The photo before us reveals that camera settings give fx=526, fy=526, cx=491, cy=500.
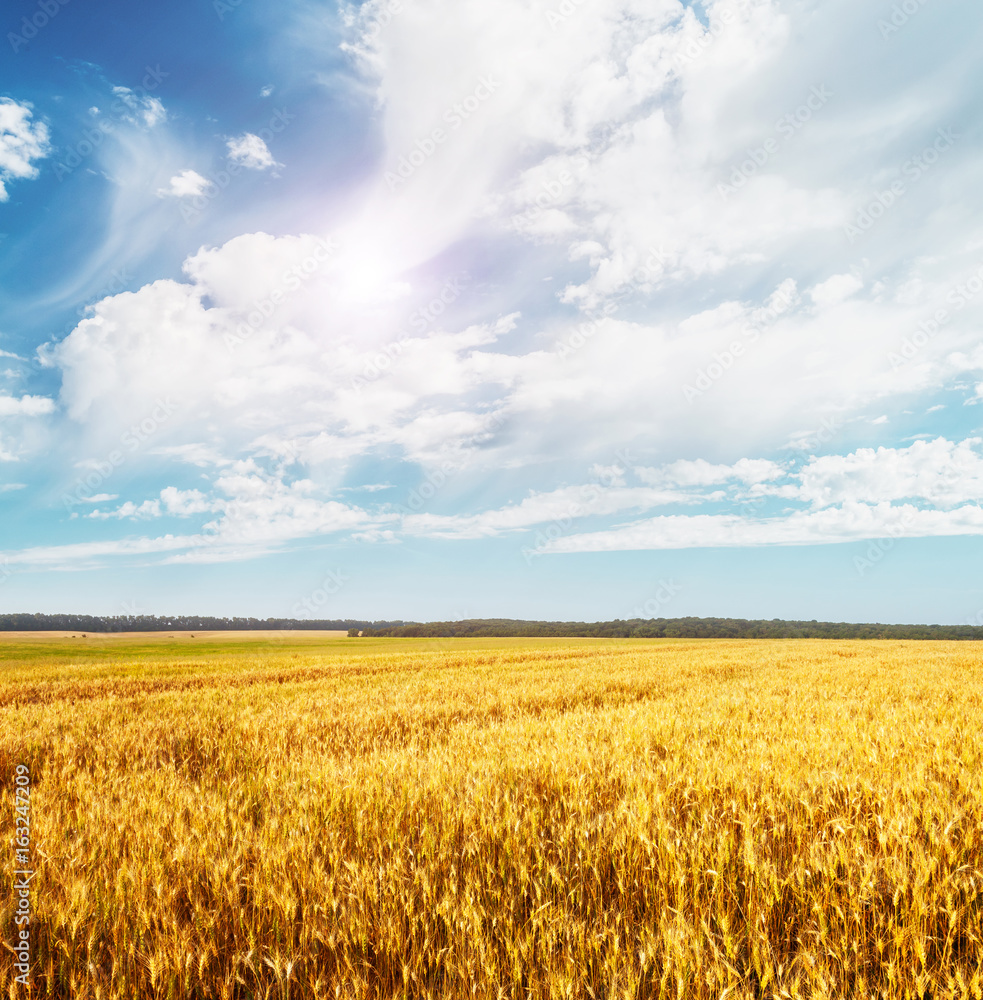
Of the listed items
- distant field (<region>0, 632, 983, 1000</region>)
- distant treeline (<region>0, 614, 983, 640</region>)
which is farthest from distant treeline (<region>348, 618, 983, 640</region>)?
distant field (<region>0, 632, 983, 1000</region>)

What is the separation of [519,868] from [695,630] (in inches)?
5092

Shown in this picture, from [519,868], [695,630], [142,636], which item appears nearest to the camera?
[519,868]

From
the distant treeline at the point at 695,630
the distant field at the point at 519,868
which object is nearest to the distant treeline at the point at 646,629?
the distant treeline at the point at 695,630

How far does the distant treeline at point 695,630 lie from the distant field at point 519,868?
10644 cm

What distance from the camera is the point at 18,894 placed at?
2883 millimetres

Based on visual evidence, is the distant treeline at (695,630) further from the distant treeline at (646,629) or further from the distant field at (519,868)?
the distant field at (519,868)

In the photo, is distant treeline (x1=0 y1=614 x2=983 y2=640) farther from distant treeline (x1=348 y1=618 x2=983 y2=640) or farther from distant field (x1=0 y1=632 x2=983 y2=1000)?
distant field (x1=0 y1=632 x2=983 y2=1000)

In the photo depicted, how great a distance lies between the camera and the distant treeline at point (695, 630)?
364ft

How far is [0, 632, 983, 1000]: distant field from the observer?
2.15m

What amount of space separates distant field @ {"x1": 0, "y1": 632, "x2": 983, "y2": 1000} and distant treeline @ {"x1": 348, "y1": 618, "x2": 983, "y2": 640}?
106 metres

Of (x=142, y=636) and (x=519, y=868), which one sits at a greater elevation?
(x=519, y=868)

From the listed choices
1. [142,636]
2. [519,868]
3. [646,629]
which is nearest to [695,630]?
[646,629]

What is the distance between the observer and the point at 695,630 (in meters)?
120

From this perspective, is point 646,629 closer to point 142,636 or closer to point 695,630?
point 695,630
